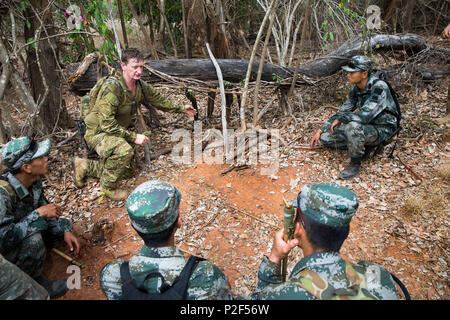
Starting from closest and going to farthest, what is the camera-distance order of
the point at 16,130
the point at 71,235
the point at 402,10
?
the point at 71,235 < the point at 16,130 < the point at 402,10

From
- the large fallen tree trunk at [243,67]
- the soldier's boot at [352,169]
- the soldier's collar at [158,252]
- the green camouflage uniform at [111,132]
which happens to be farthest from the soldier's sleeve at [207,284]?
the large fallen tree trunk at [243,67]

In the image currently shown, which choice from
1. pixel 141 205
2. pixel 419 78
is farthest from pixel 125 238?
pixel 419 78

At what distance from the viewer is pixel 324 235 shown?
1.67 m

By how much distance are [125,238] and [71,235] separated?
0.59 m

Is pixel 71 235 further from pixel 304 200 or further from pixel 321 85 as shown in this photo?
pixel 321 85

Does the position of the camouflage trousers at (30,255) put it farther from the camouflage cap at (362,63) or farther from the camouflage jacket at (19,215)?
the camouflage cap at (362,63)

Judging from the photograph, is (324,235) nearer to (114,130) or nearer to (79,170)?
(114,130)

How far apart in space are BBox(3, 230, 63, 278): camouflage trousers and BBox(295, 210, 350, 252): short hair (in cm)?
249

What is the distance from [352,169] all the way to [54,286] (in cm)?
398

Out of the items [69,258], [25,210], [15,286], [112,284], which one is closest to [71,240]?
[69,258]

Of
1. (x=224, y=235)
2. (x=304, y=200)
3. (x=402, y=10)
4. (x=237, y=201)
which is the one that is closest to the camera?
(x=304, y=200)

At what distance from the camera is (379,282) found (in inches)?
63.7

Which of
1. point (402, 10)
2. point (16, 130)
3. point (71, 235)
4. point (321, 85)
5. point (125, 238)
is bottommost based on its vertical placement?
point (125, 238)

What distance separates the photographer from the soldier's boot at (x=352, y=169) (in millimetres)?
4113
